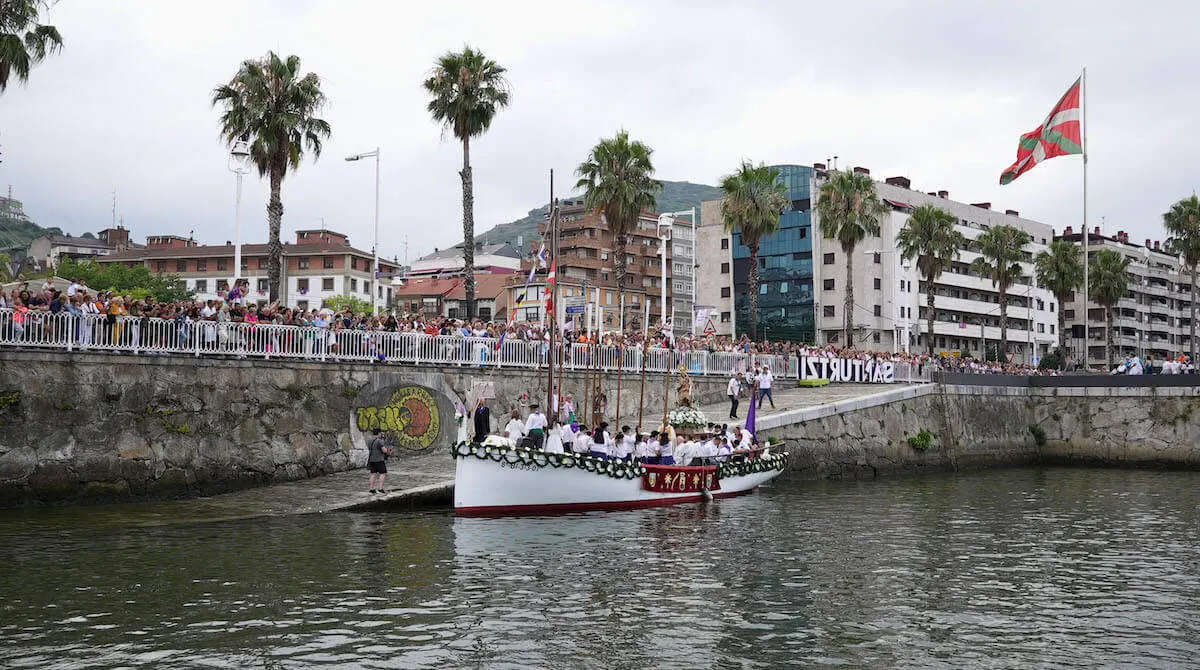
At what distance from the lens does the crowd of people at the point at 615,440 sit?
85.4ft

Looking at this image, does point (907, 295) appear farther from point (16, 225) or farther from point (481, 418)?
point (16, 225)

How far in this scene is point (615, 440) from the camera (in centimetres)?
2739

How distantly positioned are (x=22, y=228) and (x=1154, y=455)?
177756 mm

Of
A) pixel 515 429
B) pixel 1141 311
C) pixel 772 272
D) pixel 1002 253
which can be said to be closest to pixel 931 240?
pixel 1002 253

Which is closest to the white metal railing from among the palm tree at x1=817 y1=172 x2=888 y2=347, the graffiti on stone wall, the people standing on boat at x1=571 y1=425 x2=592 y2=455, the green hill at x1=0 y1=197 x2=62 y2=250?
the graffiti on stone wall

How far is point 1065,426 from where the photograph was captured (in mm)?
48188

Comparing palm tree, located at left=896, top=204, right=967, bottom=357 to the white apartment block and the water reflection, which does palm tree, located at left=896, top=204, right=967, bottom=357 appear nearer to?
the white apartment block

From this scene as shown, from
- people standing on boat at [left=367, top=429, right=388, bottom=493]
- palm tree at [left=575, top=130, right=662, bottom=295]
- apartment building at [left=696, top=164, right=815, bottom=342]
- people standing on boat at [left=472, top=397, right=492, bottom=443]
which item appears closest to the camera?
people standing on boat at [left=367, top=429, right=388, bottom=493]

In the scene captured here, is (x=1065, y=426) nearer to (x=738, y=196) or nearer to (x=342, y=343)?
(x=738, y=196)

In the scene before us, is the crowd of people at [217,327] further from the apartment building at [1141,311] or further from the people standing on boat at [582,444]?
the apartment building at [1141,311]

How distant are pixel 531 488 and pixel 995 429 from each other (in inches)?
1145

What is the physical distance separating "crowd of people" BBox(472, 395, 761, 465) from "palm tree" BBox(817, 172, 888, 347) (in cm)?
3178

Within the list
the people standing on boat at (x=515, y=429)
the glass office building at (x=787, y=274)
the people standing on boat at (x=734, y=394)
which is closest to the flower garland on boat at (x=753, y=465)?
the people standing on boat at (x=734, y=394)

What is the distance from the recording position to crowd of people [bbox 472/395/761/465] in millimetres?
26016
